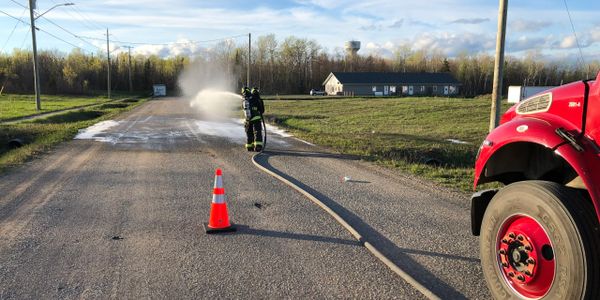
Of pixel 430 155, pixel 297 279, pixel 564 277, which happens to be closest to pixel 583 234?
pixel 564 277

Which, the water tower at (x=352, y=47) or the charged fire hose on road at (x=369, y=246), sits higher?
the water tower at (x=352, y=47)

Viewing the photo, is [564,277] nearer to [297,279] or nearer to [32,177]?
[297,279]

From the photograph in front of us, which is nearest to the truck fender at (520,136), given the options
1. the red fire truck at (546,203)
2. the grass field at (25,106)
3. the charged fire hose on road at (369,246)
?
the red fire truck at (546,203)

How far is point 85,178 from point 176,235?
4.07 metres

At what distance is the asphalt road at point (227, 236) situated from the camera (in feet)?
12.7

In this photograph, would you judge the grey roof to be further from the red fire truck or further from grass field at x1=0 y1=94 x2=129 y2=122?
the red fire truck

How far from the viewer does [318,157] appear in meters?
11.1

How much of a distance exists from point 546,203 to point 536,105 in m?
0.83

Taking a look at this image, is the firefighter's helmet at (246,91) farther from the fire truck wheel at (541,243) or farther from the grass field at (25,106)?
the grass field at (25,106)

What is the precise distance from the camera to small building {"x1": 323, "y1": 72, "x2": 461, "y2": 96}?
96.1m

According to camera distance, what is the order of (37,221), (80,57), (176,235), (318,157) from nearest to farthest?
(176,235) < (37,221) < (318,157) < (80,57)

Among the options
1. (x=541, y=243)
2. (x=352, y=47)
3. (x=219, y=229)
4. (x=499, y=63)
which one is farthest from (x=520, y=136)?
(x=352, y=47)

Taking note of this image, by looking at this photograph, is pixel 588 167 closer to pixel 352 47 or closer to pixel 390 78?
pixel 390 78

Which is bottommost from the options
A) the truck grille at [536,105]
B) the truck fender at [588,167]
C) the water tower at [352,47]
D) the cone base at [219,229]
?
the cone base at [219,229]
